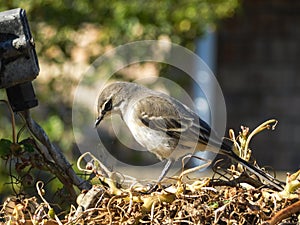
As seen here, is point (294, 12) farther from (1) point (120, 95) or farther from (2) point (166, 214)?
(2) point (166, 214)

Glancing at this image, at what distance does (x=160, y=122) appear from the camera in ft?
12.8

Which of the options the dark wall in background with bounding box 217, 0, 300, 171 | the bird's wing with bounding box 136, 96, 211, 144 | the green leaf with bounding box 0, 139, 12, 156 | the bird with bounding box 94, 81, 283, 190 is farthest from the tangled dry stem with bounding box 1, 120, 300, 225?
the dark wall in background with bounding box 217, 0, 300, 171

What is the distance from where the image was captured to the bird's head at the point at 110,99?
13.1 feet

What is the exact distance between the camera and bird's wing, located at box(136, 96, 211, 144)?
368 cm

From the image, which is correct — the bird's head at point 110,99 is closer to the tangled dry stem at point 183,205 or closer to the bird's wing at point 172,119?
the bird's wing at point 172,119

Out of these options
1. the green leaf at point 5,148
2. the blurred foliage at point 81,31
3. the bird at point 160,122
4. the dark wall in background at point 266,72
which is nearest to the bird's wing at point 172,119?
the bird at point 160,122

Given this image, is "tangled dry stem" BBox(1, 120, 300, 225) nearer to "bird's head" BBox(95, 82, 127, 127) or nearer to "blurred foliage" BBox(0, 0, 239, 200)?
"bird's head" BBox(95, 82, 127, 127)

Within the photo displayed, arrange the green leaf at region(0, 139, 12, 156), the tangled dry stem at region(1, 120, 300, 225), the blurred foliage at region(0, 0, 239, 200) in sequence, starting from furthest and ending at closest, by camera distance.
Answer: the blurred foliage at region(0, 0, 239, 200) < the green leaf at region(0, 139, 12, 156) < the tangled dry stem at region(1, 120, 300, 225)

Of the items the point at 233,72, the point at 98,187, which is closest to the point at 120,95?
the point at 98,187

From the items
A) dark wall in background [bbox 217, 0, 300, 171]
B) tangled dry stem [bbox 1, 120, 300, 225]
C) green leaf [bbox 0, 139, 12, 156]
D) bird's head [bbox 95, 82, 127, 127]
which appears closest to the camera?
tangled dry stem [bbox 1, 120, 300, 225]

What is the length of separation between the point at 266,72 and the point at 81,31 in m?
4.50

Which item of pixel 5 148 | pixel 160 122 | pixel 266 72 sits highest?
pixel 5 148

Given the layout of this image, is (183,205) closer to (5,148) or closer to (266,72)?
(5,148)

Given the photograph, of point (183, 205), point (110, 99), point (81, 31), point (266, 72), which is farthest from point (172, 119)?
point (266, 72)
